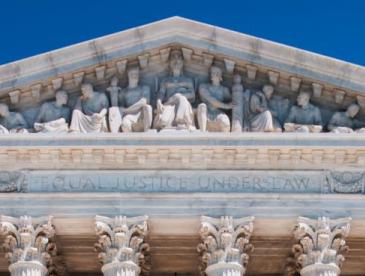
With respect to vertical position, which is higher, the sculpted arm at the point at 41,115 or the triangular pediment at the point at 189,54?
the triangular pediment at the point at 189,54

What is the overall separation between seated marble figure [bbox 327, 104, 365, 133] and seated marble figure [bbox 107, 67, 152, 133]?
169 inches

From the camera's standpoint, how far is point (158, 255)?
3403cm

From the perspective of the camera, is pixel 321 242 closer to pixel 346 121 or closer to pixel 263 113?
pixel 346 121

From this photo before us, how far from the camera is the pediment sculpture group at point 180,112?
109 feet

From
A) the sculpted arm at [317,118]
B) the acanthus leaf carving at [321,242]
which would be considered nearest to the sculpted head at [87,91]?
the sculpted arm at [317,118]

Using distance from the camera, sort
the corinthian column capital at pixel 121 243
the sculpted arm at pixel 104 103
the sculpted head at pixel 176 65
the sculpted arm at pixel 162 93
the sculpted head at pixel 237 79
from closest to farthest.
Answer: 1. the corinthian column capital at pixel 121 243
2. the sculpted arm at pixel 104 103
3. the sculpted arm at pixel 162 93
4. the sculpted head at pixel 237 79
5. the sculpted head at pixel 176 65

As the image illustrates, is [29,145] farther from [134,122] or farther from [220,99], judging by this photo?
[220,99]

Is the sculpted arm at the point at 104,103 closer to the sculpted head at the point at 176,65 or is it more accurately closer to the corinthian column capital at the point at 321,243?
the sculpted head at the point at 176,65

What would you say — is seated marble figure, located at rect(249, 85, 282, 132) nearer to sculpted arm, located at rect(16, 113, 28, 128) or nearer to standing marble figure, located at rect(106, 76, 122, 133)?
standing marble figure, located at rect(106, 76, 122, 133)

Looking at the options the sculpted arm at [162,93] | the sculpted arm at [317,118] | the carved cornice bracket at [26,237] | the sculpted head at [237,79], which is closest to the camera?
the carved cornice bracket at [26,237]

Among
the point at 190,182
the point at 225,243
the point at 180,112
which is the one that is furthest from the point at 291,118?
the point at 225,243

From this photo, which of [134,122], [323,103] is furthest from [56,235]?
[323,103]

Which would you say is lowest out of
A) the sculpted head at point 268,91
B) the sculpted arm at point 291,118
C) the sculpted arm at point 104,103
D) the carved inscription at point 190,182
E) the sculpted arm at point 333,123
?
the carved inscription at point 190,182

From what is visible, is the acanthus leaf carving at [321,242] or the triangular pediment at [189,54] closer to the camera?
the acanthus leaf carving at [321,242]
